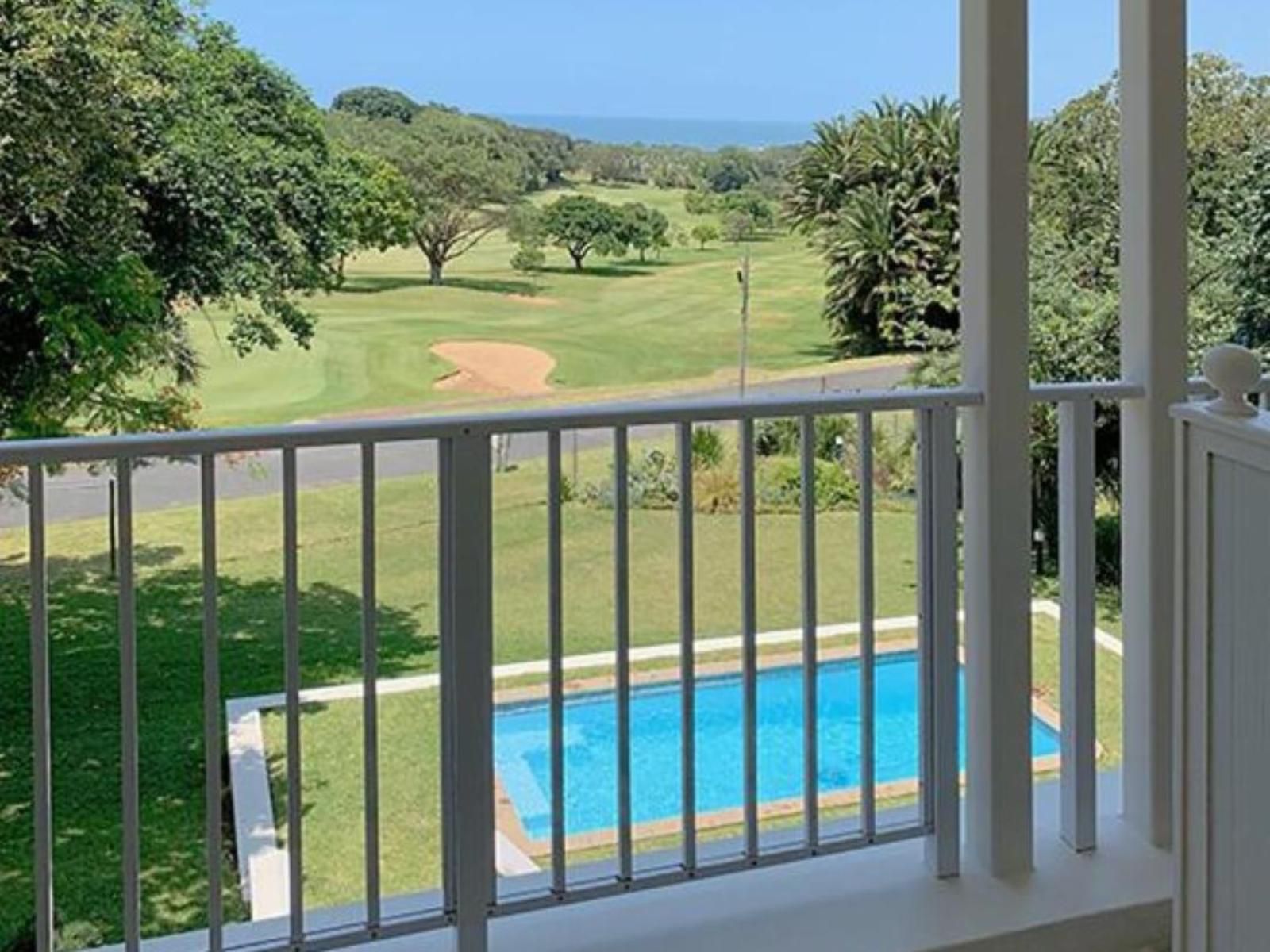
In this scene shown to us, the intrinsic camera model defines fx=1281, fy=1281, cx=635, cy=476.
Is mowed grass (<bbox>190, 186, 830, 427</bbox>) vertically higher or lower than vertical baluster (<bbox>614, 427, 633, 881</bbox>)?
higher

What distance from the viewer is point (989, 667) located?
2449 millimetres

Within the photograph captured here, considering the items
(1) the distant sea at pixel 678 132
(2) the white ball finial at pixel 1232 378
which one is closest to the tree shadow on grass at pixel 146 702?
(1) the distant sea at pixel 678 132

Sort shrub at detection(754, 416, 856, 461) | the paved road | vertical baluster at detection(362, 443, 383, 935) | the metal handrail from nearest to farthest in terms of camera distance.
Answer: the metal handrail, vertical baluster at detection(362, 443, 383, 935), the paved road, shrub at detection(754, 416, 856, 461)

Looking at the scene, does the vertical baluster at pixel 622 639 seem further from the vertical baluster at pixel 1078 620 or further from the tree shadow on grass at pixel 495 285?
the tree shadow on grass at pixel 495 285

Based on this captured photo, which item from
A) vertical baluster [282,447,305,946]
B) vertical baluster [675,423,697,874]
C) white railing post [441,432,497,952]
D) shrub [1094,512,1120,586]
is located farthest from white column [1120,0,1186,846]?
vertical baluster [282,447,305,946]

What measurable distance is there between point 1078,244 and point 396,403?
207cm

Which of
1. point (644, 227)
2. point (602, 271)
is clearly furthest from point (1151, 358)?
point (602, 271)

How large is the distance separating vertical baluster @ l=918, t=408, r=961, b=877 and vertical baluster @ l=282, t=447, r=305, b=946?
1.15 m

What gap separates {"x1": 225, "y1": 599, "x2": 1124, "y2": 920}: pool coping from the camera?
3350 mm

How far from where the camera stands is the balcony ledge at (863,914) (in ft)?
7.40

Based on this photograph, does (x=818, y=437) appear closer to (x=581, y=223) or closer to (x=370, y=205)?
(x=581, y=223)

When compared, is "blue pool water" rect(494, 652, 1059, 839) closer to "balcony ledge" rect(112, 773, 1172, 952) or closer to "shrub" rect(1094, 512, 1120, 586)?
"shrub" rect(1094, 512, 1120, 586)

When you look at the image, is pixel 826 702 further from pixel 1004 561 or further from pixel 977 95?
pixel 977 95

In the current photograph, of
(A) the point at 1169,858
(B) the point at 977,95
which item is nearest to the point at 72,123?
(B) the point at 977,95
